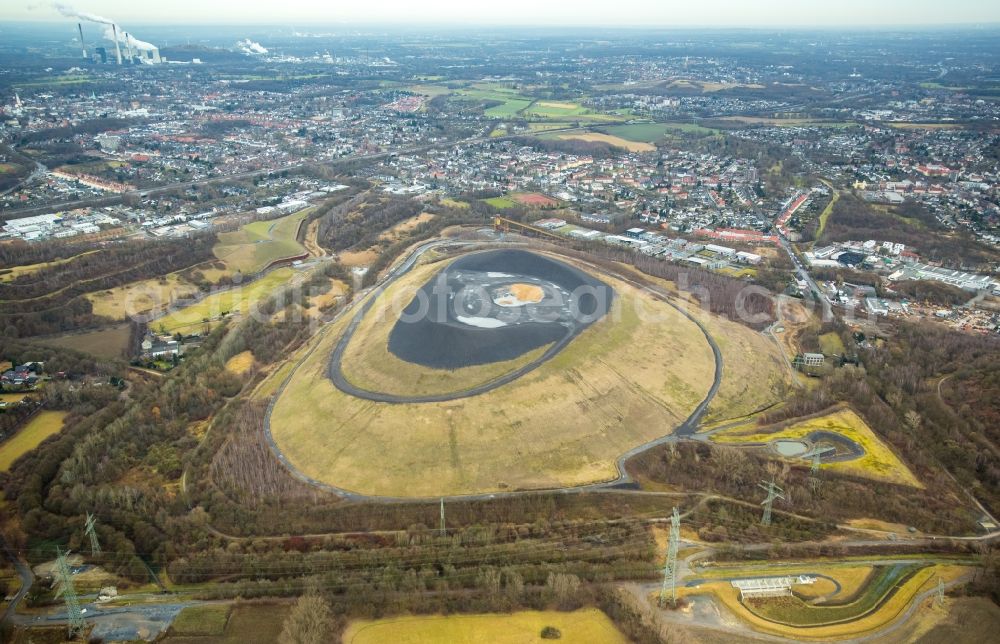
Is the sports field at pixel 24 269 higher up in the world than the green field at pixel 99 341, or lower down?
higher up

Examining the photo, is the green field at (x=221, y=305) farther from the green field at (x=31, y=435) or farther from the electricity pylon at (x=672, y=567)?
the electricity pylon at (x=672, y=567)

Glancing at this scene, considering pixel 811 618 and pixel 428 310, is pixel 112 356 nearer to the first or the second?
pixel 428 310

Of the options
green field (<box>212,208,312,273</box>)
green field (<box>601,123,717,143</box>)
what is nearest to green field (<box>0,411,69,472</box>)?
green field (<box>212,208,312,273</box>)

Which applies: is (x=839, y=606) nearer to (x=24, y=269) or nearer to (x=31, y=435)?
(x=31, y=435)

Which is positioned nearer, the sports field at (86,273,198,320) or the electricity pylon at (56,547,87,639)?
the electricity pylon at (56,547,87,639)

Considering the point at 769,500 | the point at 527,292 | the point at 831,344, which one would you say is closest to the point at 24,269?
the point at 527,292

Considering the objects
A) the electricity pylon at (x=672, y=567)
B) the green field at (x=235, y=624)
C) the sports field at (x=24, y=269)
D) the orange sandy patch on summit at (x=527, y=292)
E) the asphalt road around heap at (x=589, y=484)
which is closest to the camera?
the green field at (x=235, y=624)

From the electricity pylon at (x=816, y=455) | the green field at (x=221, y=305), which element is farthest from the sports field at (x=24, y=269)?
the electricity pylon at (x=816, y=455)

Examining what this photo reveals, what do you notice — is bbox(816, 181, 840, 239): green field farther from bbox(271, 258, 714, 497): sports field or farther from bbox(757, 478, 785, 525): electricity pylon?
bbox(757, 478, 785, 525): electricity pylon
